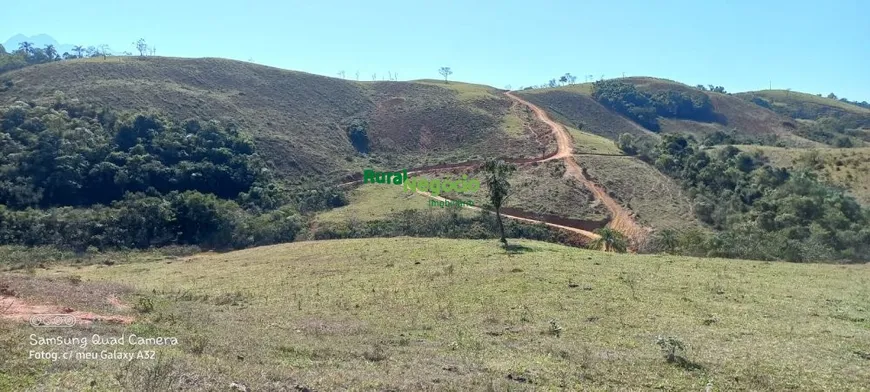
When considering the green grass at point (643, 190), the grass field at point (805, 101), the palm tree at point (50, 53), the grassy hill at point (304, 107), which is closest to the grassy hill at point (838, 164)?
the green grass at point (643, 190)

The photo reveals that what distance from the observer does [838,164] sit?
54.8 meters

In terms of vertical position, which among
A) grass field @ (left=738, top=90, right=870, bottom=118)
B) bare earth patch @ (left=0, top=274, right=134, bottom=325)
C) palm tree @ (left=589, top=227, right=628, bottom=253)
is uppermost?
grass field @ (left=738, top=90, right=870, bottom=118)

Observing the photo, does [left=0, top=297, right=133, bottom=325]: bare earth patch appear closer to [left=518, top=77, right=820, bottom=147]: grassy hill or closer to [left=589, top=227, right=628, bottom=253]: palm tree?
[left=589, top=227, right=628, bottom=253]: palm tree

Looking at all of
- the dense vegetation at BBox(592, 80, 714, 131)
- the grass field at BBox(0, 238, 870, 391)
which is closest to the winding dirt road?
→ the grass field at BBox(0, 238, 870, 391)

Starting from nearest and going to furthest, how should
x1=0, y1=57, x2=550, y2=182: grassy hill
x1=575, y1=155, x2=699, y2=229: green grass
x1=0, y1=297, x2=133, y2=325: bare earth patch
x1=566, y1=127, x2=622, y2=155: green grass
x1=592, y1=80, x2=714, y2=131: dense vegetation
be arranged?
x1=0, y1=297, x2=133, y2=325: bare earth patch < x1=575, y1=155, x2=699, y2=229: green grass < x1=566, y1=127, x2=622, y2=155: green grass < x1=0, y1=57, x2=550, y2=182: grassy hill < x1=592, y1=80, x2=714, y2=131: dense vegetation

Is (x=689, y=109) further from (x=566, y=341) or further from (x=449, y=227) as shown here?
(x=566, y=341)

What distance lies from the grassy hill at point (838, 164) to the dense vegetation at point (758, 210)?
2.51 metres

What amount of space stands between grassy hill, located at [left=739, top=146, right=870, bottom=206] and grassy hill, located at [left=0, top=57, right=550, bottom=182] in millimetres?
27398

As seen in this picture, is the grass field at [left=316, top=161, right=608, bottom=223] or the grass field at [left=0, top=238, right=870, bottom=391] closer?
the grass field at [left=0, top=238, right=870, bottom=391]

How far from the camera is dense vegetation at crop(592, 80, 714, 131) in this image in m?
107

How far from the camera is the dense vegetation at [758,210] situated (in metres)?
34.7

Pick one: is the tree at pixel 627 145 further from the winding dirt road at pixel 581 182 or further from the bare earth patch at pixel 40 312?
the bare earth patch at pixel 40 312

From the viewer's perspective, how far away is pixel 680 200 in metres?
52.4

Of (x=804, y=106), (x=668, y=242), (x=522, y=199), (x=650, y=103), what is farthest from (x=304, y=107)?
(x=804, y=106)
